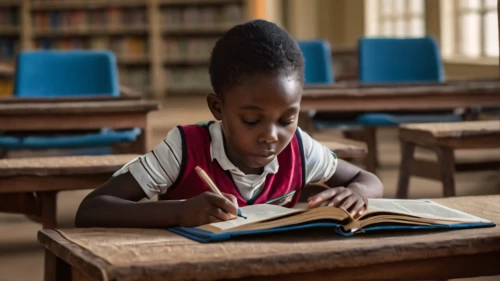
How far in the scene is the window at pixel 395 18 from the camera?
28.1 ft

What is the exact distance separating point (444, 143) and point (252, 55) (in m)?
1.72

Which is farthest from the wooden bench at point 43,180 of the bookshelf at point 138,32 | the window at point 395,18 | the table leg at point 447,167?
the bookshelf at point 138,32

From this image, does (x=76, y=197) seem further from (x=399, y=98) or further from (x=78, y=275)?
(x=78, y=275)

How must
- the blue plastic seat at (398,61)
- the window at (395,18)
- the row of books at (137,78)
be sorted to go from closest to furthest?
1. the blue plastic seat at (398,61)
2. the window at (395,18)
3. the row of books at (137,78)

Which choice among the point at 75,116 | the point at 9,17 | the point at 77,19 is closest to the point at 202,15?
the point at 77,19

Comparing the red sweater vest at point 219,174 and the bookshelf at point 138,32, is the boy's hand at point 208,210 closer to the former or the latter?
the red sweater vest at point 219,174

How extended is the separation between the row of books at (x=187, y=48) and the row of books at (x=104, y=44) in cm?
33

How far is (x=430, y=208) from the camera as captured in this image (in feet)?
4.56

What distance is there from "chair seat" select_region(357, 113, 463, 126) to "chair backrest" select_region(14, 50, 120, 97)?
1368mm

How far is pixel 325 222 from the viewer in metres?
1.21

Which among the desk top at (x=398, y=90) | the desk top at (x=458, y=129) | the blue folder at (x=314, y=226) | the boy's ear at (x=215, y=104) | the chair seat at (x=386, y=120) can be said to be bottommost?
the chair seat at (x=386, y=120)

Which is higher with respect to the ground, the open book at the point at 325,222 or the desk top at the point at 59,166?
the open book at the point at 325,222

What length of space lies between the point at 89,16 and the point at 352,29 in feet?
10.4

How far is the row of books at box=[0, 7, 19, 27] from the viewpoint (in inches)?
402
